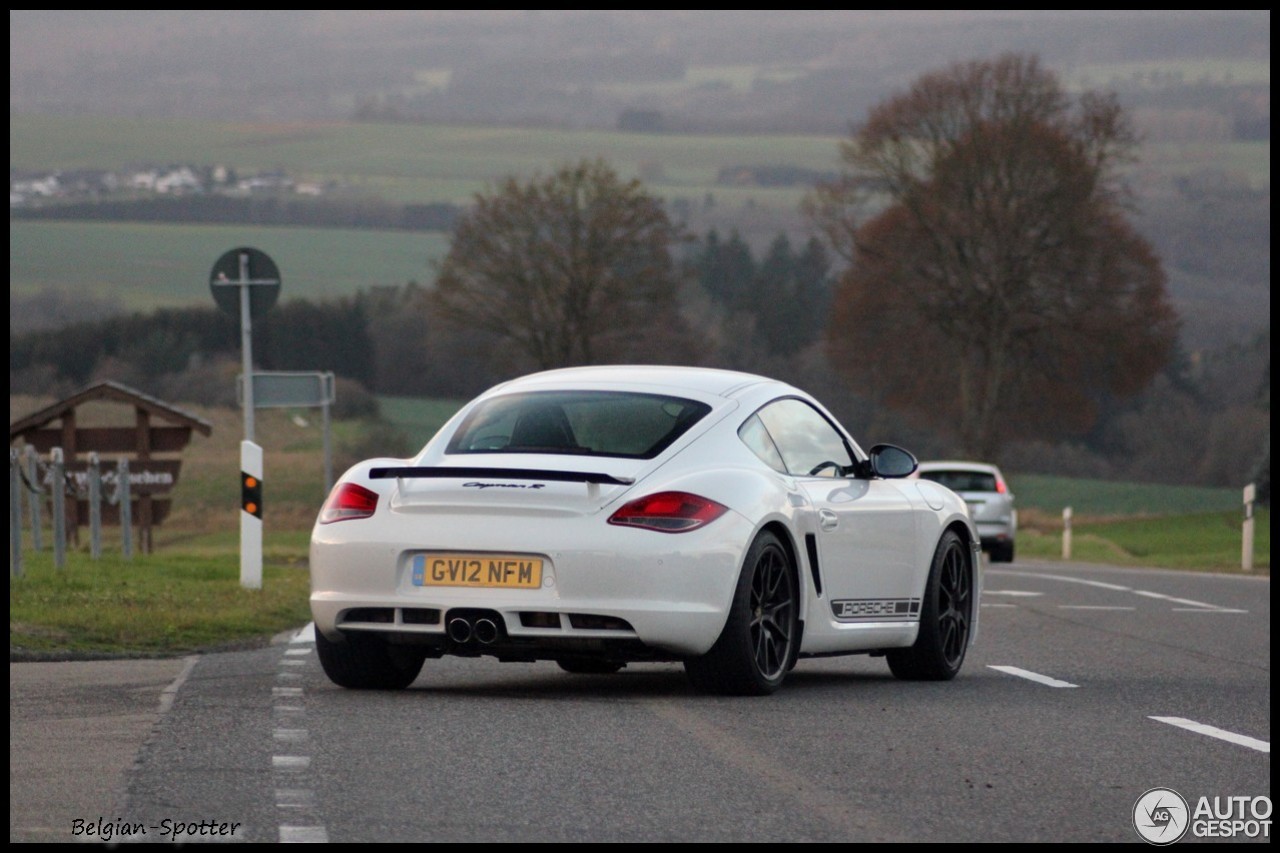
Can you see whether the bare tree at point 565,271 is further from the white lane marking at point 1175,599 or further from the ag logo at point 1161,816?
the ag logo at point 1161,816

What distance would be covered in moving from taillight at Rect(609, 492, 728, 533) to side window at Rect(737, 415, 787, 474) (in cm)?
78

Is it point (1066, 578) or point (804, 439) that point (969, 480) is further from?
point (804, 439)

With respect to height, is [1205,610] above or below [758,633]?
below

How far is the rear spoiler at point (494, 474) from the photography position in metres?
9.61

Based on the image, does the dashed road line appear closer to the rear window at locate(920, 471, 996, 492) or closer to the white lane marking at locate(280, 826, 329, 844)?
the white lane marking at locate(280, 826, 329, 844)

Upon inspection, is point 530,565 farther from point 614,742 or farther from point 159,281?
point 159,281

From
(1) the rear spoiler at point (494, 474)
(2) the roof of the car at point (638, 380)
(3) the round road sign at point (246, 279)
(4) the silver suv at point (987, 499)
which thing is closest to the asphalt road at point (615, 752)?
(1) the rear spoiler at point (494, 474)

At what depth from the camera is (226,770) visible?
743 cm

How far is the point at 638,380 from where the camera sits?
10641 mm

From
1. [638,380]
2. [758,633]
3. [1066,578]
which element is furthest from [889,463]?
[1066,578]

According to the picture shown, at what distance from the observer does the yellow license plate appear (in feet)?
31.2

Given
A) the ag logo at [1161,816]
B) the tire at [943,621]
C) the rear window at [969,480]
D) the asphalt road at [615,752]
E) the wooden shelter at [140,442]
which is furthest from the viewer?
the rear window at [969,480]

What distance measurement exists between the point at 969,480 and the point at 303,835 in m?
29.6

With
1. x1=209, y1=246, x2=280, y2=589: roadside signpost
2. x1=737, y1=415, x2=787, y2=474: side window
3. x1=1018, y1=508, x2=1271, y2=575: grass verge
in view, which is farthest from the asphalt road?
x1=1018, y1=508, x2=1271, y2=575: grass verge
